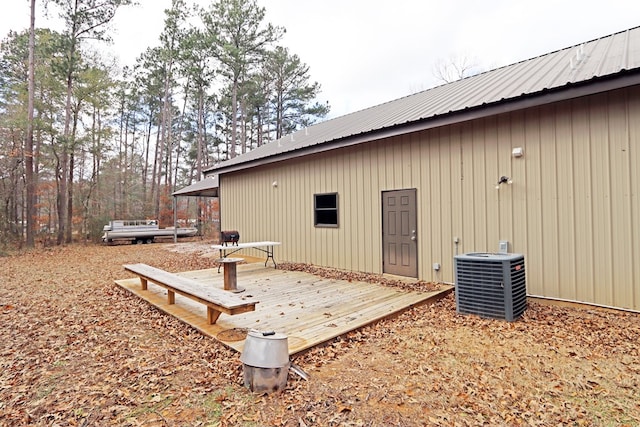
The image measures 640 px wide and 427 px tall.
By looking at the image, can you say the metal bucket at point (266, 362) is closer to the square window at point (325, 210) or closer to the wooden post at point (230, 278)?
the wooden post at point (230, 278)

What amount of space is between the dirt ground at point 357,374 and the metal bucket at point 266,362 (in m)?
0.08

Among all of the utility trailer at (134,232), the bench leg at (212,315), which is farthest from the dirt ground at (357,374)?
the utility trailer at (134,232)

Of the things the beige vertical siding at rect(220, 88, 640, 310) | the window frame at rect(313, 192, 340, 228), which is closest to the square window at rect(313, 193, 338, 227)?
the window frame at rect(313, 192, 340, 228)

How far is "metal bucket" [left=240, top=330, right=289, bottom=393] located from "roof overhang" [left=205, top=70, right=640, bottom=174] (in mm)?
4006

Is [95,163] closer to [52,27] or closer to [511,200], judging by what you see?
[52,27]

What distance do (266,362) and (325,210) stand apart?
5.09 metres

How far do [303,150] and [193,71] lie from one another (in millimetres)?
13917

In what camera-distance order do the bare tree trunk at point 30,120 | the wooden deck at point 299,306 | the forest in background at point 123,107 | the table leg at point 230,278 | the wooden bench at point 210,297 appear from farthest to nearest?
the forest in background at point 123,107 < the bare tree trunk at point 30,120 < the table leg at point 230,278 < the wooden deck at point 299,306 < the wooden bench at point 210,297

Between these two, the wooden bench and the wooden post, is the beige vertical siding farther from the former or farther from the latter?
the wooden bench

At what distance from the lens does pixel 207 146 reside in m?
23.1

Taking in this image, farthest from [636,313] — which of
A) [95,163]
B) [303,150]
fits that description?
[95,163]

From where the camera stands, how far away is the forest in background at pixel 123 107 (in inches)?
491

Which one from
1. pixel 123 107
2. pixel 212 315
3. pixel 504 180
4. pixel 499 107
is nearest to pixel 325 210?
pixel 504 180

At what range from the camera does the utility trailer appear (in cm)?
1411
